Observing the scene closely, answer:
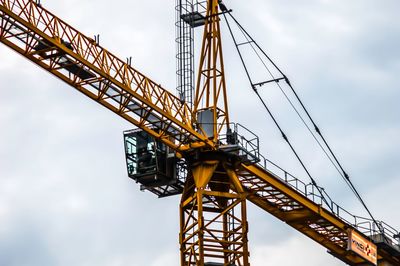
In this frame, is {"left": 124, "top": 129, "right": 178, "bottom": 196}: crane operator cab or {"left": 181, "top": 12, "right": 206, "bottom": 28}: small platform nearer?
{"left": 124, "top": 129, "right": 178, "bottom": 196}: crane operator cab

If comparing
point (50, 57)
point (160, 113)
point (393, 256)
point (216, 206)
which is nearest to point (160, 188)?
point (216, 206)

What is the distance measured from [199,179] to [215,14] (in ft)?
35.6

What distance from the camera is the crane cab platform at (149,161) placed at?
254 ft

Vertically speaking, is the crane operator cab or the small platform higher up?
the small platform

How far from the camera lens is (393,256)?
92.0m

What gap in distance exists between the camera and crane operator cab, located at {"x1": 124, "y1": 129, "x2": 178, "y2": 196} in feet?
254

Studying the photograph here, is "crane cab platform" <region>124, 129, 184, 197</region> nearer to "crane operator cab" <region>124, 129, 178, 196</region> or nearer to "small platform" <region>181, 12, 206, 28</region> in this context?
"crane operator cab" <region>124, 129, 178, 196</region>

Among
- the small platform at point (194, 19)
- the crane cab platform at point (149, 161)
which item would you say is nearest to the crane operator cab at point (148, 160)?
the crane cab platform at point (149, 161)

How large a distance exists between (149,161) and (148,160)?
3.3 inches

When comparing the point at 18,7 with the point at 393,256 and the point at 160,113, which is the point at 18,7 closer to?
the point at 160,113

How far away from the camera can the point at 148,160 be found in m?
77.8

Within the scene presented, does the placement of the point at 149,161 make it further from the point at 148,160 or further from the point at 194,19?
the point at 194,19

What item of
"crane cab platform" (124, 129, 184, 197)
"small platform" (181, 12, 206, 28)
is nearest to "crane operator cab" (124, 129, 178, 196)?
"crane cab platform" (124, 129, 184, 197)

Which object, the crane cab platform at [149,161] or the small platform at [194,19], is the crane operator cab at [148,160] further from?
the small platform at [194,19]
